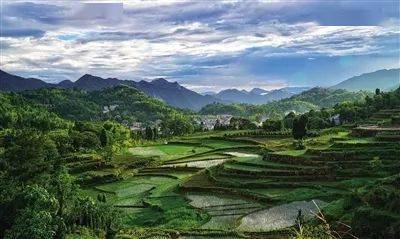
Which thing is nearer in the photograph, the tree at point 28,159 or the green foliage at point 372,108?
the tree at point 28,159

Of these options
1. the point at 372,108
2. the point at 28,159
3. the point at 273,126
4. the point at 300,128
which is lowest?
the point at 28,159

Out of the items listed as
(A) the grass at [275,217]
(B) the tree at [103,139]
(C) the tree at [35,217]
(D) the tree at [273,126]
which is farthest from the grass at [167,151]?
(C) the tree at [35,217]

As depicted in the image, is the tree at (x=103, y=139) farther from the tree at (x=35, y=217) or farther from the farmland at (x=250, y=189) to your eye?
the tree at (x=35, y=217)

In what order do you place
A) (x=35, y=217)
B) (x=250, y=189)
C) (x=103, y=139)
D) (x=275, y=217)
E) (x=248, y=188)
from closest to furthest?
1. (x=35, y=217)
2. (x=275, y=217)
3. (x=250, y=189)
4. (x=248, y=188)
5. (x=103, y=139)

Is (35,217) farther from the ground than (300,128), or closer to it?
closer to it

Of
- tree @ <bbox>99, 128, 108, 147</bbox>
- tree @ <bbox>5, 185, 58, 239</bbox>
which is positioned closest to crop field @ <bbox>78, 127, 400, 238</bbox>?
tree @ <bbox>5, 185, 58, 239</bbox>

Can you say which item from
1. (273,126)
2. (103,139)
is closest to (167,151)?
(103,139)

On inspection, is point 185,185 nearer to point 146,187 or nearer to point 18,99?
point 146,187

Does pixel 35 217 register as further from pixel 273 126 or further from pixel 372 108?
pixel 372 108
